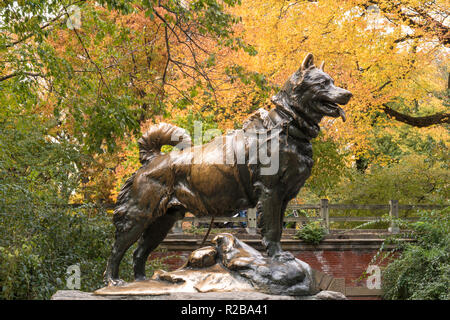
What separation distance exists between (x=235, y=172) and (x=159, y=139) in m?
0.85

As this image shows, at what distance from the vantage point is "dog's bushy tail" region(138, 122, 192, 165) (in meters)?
4.79

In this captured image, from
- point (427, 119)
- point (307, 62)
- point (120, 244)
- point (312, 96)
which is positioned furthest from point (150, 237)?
point (427, 119)

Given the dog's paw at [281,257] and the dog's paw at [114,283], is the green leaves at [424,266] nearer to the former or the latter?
the dog's paw at [281,257]

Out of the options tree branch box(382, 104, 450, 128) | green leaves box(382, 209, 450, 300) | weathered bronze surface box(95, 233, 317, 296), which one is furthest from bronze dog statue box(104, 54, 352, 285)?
tree branch box(382, 104, 450, 128)

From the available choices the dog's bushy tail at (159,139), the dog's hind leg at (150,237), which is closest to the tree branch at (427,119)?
the dog's bushy tail at (159,139)

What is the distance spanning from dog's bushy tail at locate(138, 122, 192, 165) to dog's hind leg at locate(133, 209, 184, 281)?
55cm

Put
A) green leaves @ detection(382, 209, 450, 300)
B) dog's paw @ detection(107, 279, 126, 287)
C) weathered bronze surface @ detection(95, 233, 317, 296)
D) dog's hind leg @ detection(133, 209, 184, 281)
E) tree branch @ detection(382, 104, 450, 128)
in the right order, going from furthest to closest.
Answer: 1. tree branch @ detection(382, 104, 450, 128)
2. green leaves @ detection(382, 209, 450, 300)
3. dog's hind leg @ detection(133, 209, 184, 281)
4. dog's paw @ detection(107, 279, 126, 287)
5. weathered bronze surface @ detection(95, 233, 317, 296)

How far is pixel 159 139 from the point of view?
4812 millimetres

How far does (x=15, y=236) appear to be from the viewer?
22.1 ft

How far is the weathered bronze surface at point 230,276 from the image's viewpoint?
4027 mm

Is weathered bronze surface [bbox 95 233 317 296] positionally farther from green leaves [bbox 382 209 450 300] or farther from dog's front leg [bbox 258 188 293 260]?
green leaves [bbox 382 209 450 300]

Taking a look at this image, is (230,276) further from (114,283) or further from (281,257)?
(114,283)

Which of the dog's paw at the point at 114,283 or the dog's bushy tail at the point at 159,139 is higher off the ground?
the dog's bushy tail at the point at 159,139
